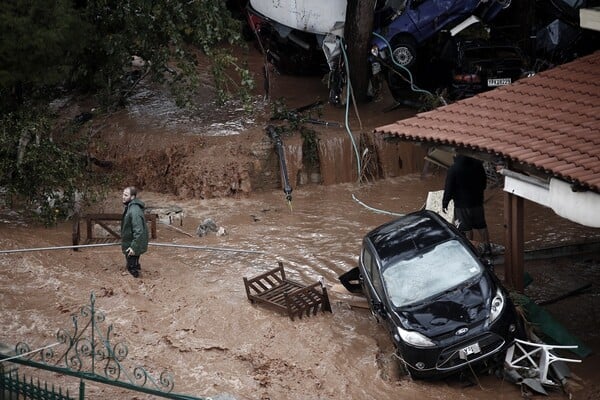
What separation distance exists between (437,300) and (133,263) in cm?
518

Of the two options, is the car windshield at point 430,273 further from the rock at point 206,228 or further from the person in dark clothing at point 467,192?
the rock at point 206,228

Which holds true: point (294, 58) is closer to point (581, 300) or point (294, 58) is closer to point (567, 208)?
point (581, 300)

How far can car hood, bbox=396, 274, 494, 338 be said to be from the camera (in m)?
10.4

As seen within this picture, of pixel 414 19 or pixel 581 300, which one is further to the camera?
pixel 414 19

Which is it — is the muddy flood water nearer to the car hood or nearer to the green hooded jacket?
the green hooded jacket

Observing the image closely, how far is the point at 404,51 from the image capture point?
19906 mm

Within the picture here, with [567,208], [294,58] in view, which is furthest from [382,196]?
[567,208]

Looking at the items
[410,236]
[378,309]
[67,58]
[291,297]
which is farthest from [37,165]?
[378,309]

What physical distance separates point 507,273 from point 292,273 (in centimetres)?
396

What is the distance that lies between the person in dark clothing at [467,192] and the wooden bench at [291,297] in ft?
8.53

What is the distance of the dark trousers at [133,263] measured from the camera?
13.6 metres

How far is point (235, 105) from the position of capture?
2145cm

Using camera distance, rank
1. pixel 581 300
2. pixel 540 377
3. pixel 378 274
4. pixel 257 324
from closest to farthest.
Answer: pixel 540 377 < pixel 378 274 < pixel 257 324 < pixel 581 300

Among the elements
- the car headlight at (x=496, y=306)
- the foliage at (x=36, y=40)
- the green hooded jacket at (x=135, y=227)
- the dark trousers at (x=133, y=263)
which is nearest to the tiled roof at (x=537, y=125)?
the car headlight at (x=496, y=306)
